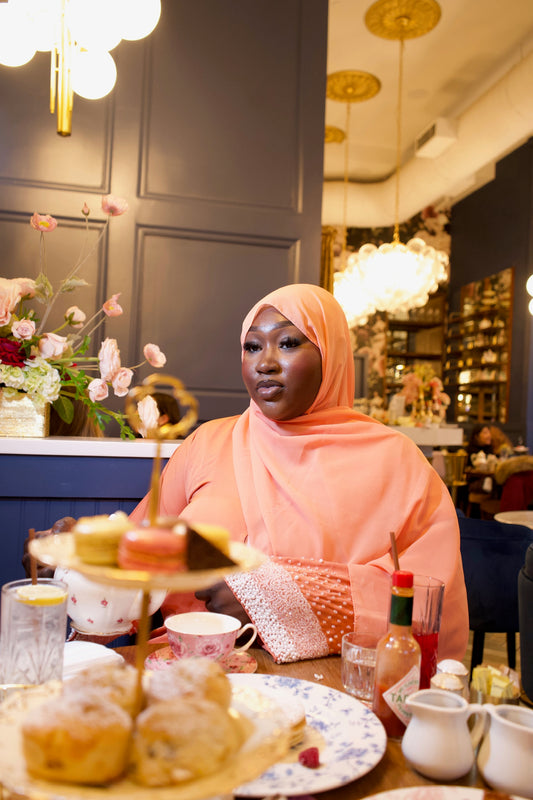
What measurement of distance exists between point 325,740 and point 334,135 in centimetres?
718

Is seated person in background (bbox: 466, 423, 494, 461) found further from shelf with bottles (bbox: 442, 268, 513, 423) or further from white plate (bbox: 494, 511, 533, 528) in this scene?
white plate (bbox: 494, 511, 533, 528)

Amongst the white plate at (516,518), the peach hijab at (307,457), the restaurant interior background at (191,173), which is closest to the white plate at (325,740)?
the peach hijab at (307,457)

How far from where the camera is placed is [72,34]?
6.06 ft

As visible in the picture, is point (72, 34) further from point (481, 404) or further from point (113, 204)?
point (481, 404)

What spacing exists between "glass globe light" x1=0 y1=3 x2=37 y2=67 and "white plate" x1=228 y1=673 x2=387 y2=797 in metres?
1.93

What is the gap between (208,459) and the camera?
4.80ft

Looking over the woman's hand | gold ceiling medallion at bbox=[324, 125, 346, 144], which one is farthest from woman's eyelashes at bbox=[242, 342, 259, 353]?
gold ceiling medallion at bbox=[324, 125, 346, 144]

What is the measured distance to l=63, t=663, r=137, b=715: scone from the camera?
1.54 feet

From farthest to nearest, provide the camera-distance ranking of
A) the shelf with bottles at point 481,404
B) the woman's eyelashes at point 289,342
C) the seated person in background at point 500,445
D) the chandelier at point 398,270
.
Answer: the shelf with bottles at point 481,404, the seated person in background at point 500,445, the chandelier at point 398,270, the woman's eyelashes at point 289,342

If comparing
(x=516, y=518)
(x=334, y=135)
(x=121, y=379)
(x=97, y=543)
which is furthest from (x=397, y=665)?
(x=334, y=135)

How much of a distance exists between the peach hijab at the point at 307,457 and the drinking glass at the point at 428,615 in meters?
0.37

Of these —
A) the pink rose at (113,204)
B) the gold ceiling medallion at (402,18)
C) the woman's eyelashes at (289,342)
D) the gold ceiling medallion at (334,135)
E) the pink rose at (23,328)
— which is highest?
the gold ceiling medallion at (334,135)

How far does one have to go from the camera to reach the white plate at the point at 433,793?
2.01 ft

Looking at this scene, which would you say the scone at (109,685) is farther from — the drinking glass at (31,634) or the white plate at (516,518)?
the white plate at (516,518)
